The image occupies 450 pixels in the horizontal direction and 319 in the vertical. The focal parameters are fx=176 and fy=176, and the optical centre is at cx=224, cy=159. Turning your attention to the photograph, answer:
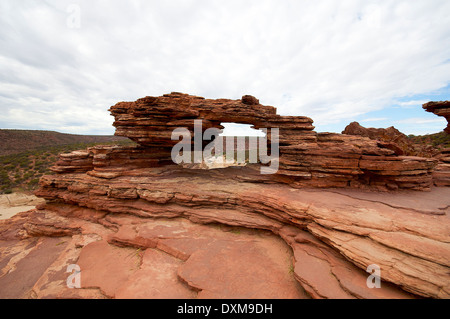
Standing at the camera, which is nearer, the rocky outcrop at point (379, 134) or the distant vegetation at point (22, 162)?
the rocky outcrop at point (379, 134)

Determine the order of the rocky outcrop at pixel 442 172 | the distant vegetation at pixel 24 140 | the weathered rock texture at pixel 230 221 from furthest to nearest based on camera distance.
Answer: the distant vegetation at pixel 24 140, the rocky outcrop at pixel 442 172, the weathered rock texture at pixel 230 221

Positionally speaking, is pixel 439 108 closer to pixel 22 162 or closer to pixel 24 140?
pixel 22 162

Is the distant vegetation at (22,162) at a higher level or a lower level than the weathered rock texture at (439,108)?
lower

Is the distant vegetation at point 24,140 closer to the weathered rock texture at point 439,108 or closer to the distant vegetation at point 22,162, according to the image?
the distant vegetation at point 22,162

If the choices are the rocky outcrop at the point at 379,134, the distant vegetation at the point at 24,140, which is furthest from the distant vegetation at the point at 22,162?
the rocky outcrop at the point at 379,134

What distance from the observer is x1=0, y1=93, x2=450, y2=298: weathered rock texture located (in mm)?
5703

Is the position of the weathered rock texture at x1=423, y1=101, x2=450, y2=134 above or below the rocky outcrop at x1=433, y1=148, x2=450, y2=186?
above

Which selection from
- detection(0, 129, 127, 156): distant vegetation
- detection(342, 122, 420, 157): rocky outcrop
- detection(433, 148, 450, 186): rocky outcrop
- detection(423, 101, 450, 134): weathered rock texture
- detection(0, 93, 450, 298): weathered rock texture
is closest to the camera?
detection(0, 93, 450, 298): weathered rock texture

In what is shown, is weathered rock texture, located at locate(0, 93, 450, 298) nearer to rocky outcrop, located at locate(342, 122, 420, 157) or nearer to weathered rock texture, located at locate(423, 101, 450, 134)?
rocky outcrop, located at locate(342, 122, 420, 157)

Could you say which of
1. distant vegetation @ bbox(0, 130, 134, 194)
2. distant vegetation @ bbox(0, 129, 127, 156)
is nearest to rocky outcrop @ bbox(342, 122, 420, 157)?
distant vegetation @ bbox(0, 130, 134, 194)

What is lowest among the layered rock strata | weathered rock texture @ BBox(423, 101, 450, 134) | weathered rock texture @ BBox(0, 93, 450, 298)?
weathered rock texture @ BBox(0, 93, 450, 298)

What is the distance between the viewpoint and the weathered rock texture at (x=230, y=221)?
5703mm

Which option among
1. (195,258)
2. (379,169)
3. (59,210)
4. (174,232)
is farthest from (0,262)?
(379,169)
